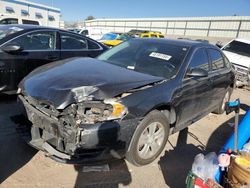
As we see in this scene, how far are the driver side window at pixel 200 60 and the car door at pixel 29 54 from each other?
2862 mm

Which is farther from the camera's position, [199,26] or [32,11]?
[32,11]

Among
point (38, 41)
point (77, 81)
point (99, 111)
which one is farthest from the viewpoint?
point (38, 41)

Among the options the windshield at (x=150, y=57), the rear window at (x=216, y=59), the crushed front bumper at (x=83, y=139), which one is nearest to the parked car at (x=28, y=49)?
the windshield at (x=150, y=57)

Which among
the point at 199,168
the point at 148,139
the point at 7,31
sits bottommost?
the point at 148,139

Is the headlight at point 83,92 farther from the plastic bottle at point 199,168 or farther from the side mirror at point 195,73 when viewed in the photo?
the side mirror at point 195,73

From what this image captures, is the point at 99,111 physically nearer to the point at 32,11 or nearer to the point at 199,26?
the point at 199,26

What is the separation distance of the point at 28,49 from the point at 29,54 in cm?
11

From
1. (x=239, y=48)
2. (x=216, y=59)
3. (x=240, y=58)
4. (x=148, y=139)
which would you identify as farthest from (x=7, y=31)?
(x=239, y=48)

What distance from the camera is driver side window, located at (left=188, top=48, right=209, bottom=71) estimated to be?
13.3 feet

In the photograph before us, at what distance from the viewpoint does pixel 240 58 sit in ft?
32.7

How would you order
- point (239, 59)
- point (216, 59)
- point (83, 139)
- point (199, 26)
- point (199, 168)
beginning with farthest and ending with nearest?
point (199, 26)
point (239, 59)
point (216, 59)
point (83, 139)
point (199, 168)

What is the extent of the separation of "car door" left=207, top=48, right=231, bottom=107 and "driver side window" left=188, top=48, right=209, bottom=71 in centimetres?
22

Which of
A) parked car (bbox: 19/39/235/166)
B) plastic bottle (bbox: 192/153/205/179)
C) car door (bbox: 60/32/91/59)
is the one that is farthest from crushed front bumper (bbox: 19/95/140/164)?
car door (bbox: 60/32/91/59)

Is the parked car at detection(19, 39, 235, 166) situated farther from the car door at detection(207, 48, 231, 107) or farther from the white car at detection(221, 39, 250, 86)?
the white car at detection(221, 39, 250, 86)
